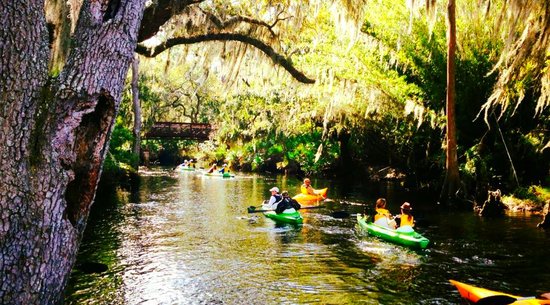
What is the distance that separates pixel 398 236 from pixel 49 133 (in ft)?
32.4

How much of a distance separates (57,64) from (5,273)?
7512 millimetres

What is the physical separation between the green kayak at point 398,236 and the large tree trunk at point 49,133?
9.17 meters

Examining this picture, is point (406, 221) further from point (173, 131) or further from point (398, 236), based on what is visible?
point (173, 131)

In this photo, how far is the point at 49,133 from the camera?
306 centimetres

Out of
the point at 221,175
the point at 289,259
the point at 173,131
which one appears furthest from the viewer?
the point at 173,131

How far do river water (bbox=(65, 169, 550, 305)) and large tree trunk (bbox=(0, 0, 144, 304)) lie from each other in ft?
16.2

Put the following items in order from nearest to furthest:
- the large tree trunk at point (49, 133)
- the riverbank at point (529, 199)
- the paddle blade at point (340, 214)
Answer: the large tree trunk at point (49, 133) → the paddle blade at point (340, 214) → the riverbank at point (529, 199)

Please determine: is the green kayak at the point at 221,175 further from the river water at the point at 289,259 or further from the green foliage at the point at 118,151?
the river water at the point at 289,259

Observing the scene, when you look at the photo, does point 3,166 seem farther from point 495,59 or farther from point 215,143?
point 215,143

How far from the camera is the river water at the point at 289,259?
8125 mm

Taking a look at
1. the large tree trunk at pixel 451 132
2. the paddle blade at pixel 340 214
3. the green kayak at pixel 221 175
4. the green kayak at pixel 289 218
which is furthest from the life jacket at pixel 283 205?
the green kayak at pixel 221 175

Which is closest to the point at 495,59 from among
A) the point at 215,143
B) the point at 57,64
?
the point at 57,64

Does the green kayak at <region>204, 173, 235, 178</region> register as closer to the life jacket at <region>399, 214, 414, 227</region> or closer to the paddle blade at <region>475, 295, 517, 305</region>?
the life jacket at <region>399, 214, 414, 227</region>

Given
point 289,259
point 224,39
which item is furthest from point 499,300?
point 224,39
